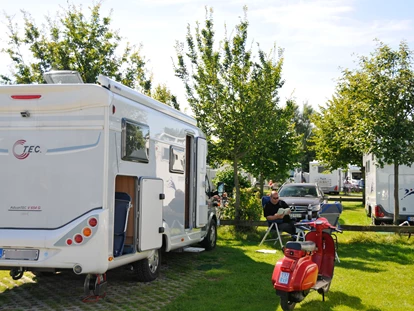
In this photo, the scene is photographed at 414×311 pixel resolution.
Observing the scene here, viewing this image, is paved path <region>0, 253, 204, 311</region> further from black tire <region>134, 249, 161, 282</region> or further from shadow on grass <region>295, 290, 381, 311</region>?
shadow on grass <region>295, 290, 381, 311</region>

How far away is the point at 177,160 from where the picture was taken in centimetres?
893

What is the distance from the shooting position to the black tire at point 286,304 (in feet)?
19.2

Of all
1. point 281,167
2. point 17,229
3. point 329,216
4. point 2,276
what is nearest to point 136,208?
point 17,229

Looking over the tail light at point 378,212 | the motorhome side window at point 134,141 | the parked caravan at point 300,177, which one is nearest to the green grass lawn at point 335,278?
the motorhome side window at point 134,141

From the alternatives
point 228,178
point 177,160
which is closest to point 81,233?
point 177,160

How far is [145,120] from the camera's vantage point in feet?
24.6

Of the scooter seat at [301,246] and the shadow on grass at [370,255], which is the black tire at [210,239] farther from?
the scooter seat at [301,246]

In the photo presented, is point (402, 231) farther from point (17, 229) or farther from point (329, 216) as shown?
point (17, 229)

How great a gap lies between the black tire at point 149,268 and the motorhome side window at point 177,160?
4.70 feet

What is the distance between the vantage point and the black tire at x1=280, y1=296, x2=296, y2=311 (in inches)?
231

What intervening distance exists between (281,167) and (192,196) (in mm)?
16604

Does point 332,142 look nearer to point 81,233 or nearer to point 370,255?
point 370,255

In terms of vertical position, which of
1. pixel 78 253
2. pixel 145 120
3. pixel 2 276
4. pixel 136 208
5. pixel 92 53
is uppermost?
pixel 92 53

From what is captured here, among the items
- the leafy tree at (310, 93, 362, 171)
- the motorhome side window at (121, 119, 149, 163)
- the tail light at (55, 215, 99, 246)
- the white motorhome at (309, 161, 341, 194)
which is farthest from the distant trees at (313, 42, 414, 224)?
the white motorhome at (309, 161, 341, 194)
